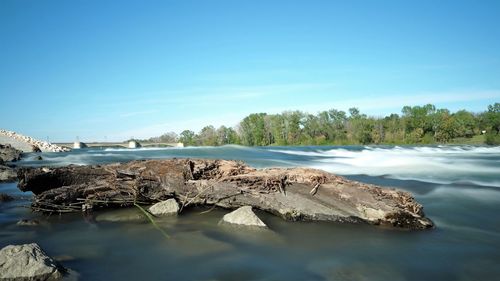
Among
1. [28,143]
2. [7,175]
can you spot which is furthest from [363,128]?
[7,175]

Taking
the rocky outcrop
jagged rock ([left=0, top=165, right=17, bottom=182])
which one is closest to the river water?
jagged rock ([left=0, top=165, right=17, bottom=182])

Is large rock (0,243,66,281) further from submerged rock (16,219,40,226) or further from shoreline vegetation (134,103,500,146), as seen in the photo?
shoreline vegetation (134,103,500,146)

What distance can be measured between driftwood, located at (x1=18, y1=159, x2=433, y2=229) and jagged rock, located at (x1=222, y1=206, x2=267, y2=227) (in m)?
0.46

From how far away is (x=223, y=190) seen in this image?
704cm

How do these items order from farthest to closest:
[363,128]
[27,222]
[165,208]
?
[363,128]
[165,208]
[27,222]

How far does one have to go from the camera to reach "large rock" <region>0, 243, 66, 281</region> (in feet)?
12.3

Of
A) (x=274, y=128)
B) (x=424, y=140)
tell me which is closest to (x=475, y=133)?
(x=424, y=140)

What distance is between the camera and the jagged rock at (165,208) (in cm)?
705

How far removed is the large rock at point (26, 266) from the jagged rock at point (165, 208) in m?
3.00

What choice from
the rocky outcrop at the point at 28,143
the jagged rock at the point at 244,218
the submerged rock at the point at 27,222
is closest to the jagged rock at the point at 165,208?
the jagged rock at the point at 244,218

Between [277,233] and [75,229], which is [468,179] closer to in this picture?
[277,233]

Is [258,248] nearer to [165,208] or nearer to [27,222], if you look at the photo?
[165,208]

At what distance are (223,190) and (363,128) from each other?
10117 cm

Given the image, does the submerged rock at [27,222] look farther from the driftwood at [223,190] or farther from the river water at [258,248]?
the driftwood at [223,190]
